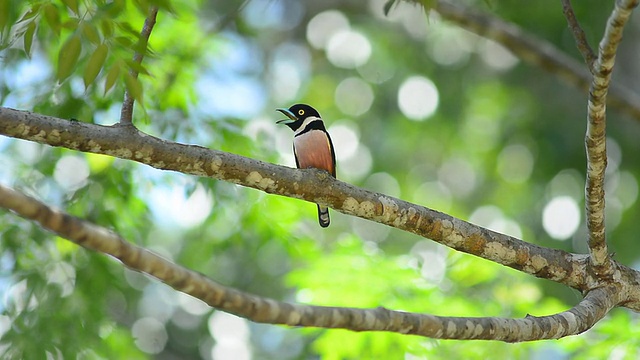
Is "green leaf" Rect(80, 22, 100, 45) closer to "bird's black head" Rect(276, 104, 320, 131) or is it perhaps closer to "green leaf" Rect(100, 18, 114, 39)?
"green leaf" Rect(100, 18, 114, 39)

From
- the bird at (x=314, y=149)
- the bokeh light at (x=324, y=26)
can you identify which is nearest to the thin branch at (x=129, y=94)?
the bird at (x=314, y=149)

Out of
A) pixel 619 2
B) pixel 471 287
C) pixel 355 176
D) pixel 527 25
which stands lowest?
pixel 355 176

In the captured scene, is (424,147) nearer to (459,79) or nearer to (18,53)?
(459,79)

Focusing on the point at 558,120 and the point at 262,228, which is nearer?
the point at 262,228

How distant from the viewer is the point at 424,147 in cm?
1503

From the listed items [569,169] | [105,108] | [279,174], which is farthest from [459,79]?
[279,174]

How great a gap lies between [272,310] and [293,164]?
674cm

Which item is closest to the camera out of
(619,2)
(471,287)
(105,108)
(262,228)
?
(619,2)

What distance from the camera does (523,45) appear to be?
7.44m

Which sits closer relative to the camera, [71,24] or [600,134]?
[71,24]

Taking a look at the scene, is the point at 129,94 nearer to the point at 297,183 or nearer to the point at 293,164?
the point at 297,183

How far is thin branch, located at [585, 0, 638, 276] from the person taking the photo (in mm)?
3062

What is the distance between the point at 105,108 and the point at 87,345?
1748mm

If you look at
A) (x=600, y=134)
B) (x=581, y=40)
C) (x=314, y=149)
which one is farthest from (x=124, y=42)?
(x=314, y=149)
